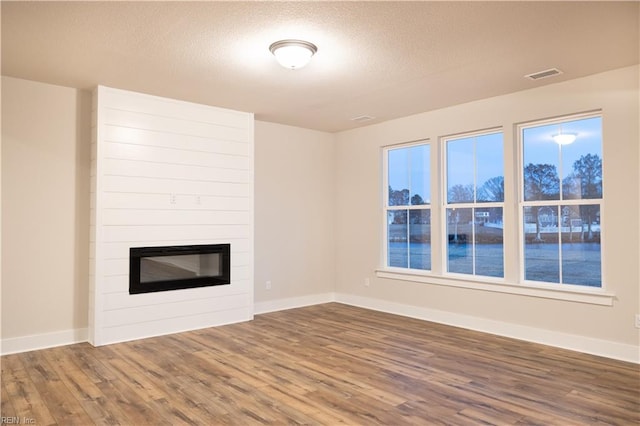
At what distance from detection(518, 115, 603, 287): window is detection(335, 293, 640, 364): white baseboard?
550 millimetres

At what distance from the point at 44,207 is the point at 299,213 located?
3.33 m

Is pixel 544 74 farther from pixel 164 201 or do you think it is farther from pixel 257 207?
pixel 164 201

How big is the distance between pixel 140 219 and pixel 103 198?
1.43ft

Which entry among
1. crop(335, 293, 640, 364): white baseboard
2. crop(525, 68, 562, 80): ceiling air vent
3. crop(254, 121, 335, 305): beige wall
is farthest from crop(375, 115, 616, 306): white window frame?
crop(254, 121, 335, 305): beige wall

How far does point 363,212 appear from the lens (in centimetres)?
665

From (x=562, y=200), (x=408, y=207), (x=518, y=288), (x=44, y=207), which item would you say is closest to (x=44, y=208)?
(x=44, y=207)

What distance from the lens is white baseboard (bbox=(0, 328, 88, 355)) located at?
4223 mm

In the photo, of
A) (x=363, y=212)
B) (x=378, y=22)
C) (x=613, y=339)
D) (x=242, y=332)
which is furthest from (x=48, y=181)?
(x=613, y=339)

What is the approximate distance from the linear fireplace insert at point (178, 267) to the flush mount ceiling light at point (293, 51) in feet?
8.62

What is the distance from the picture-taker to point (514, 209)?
4.88 meters

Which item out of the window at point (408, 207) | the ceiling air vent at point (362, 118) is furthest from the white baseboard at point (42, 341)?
the ceiling air vent at point (362, 118)

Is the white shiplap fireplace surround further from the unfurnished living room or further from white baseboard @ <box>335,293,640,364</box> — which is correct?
white baseboard @ <box>335,293,640,364</box>

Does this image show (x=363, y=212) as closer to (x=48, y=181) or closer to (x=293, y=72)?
(x=293, y=72)

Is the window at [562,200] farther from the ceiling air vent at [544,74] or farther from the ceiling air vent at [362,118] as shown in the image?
the ceiling air vent at [362,118]
